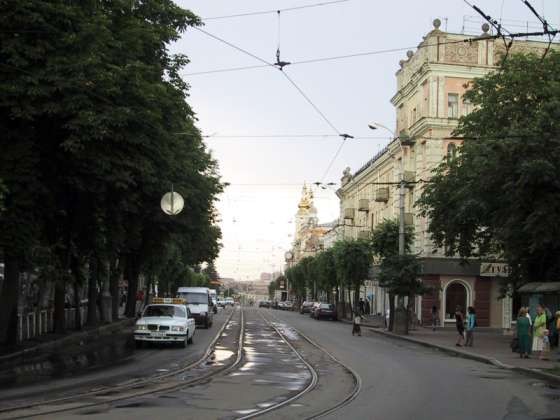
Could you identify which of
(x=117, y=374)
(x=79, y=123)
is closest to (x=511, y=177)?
(x=79, y=123)

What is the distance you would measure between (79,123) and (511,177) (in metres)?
15.7

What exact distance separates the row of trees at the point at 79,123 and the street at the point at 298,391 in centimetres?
450

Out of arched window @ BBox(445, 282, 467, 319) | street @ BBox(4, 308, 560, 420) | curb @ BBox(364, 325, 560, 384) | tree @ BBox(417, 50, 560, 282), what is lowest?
curb @ BBox(364, 325, 560, 384)

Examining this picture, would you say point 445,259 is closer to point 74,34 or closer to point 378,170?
point 378,170

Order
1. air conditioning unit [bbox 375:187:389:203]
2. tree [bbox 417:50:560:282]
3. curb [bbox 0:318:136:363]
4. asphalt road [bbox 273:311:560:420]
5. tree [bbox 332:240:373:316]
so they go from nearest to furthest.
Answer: asphalt road [bbox 273:311:560:420], curb [bbox 0:318:136:363], tree [bbox 417:50:560:282], tree [bbox 332:240:373:316], air conditioning unit [bbox 375:187:389:203]

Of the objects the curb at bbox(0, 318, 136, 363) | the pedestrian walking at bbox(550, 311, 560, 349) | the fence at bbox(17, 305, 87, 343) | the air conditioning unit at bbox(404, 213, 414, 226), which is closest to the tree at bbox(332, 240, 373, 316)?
the air conditioning unit at bbox(404, 213, 414, 226)

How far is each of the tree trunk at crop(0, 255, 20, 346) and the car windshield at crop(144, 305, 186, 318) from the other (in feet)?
18.1

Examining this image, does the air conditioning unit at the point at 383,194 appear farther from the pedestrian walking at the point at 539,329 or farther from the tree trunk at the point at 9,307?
the tree trunk at the point at 9,307

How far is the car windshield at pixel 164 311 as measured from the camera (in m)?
27.0

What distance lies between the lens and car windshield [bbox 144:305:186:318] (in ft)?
88.7

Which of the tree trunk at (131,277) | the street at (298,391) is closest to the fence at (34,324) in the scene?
the street at (298,391)

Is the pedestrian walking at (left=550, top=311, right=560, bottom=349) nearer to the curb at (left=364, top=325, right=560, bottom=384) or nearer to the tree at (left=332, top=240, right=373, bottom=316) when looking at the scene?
the curb at (left=364, top=325, right=560, bottom=384)

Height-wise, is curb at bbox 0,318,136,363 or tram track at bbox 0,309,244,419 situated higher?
tram track at bbox 0,309,244,419

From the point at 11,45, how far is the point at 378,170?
54101 mm
